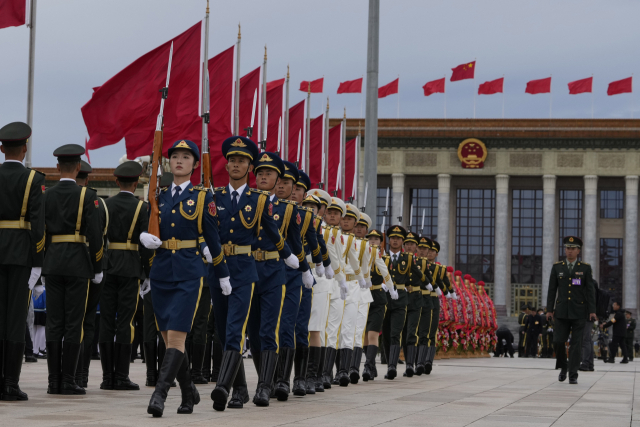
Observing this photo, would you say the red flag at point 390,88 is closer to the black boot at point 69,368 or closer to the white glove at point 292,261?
the white glove at point 292,261

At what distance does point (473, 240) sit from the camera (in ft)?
209

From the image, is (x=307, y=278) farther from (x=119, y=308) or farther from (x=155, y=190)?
(x=155, y=190)

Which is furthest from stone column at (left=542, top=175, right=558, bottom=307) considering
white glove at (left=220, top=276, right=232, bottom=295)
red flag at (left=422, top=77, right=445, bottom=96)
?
white glove at (left=220, top=276, right=232, bottom=295)

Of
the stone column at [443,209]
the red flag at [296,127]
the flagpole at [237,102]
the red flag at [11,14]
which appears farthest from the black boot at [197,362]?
the stone column at [443,209]

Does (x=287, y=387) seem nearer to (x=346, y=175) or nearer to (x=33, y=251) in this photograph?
(x=33, y=251)

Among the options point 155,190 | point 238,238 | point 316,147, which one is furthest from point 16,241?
point 316,147

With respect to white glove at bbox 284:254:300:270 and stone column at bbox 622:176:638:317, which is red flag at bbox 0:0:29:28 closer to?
white glove at bbox 284:254:300:270

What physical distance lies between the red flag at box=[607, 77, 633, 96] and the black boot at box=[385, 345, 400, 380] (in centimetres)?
3952

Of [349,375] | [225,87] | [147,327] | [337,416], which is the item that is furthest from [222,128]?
[337,416]

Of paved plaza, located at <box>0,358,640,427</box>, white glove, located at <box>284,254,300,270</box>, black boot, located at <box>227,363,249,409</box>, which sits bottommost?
paved plaza, located at <box>0,358,640,427</box>

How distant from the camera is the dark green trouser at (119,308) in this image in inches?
379

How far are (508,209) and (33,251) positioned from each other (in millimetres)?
56081

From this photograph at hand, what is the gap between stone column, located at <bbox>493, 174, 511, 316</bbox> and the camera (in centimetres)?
6038

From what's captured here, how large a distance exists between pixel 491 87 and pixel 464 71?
3.47 metres
